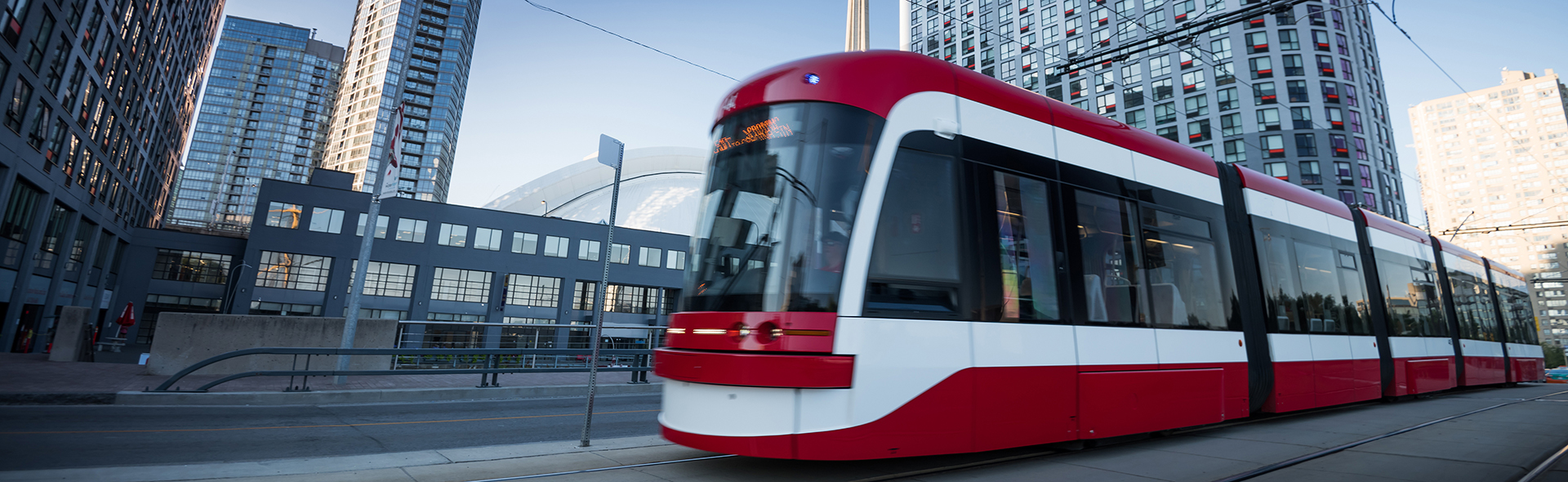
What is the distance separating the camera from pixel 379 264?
43375 millimetres

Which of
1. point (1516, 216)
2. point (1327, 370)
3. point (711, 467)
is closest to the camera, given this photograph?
point (711, 467)

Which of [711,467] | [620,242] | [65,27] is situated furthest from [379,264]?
[711,467]

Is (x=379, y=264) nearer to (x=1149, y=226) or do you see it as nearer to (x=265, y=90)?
(x=1149, y=226)

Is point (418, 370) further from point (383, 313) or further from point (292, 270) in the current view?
point (292, 270)

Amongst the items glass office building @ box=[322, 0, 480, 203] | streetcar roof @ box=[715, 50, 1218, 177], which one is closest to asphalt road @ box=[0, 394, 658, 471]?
streetcar roof @ box=[715, 50, 1218, 177]

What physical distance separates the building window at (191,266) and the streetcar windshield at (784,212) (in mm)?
56078

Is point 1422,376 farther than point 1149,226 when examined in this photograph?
Yes

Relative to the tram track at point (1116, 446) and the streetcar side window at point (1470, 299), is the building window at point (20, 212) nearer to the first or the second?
the tram track at point (1116, 446)

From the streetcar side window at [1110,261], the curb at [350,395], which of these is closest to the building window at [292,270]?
the curb at [350,395]

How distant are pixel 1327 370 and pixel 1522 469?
142 inches

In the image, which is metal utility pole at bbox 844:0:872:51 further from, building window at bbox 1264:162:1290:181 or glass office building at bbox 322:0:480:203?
glass office building at bbox 322:0:480:203

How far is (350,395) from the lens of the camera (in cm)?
1034

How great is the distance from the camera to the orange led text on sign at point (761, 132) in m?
5.04

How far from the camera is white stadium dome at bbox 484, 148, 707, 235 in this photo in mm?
72000
